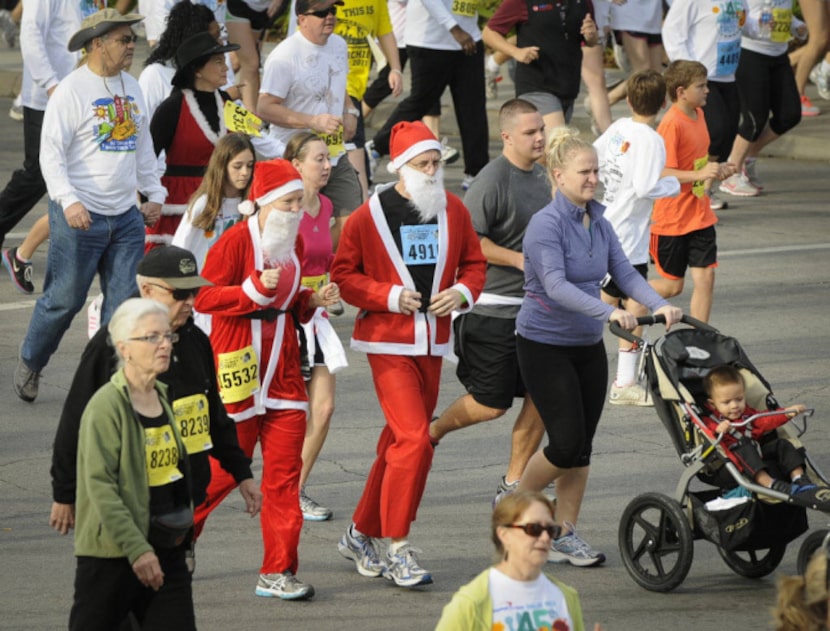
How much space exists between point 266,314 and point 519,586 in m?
2.68

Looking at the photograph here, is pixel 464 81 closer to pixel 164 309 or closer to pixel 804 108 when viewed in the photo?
pixel 804 108

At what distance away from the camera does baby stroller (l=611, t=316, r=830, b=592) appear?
7.14m

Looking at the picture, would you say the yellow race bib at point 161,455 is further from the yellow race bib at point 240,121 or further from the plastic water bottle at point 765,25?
the plastic water bottle at point 765,25

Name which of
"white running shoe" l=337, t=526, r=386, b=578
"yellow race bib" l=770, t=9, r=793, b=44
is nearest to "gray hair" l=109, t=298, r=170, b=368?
"white running shoe" l=337, t=526, r=386, b=578

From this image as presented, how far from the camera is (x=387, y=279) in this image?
24.8 ft

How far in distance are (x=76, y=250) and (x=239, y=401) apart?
2.70 metres

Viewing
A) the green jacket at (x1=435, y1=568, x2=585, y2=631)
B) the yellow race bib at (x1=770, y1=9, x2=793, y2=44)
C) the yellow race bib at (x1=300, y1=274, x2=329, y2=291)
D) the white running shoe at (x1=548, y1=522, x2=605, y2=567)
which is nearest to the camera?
the green jacket at (x1=435, y1=568, x2=585, y2=631)

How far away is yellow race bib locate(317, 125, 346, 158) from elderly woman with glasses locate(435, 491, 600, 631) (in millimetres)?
6587

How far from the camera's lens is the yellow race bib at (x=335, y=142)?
11.3m

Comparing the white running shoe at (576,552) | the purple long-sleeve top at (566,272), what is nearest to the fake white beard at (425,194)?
the purple long-sleeve top at (566,272)

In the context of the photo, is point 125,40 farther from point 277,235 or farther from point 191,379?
point 191,379

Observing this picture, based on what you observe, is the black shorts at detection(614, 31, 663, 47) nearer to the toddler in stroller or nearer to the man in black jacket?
the toddler in stroller

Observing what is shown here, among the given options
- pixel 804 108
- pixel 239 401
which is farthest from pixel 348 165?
pixel 804 108

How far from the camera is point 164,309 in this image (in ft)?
18.3
